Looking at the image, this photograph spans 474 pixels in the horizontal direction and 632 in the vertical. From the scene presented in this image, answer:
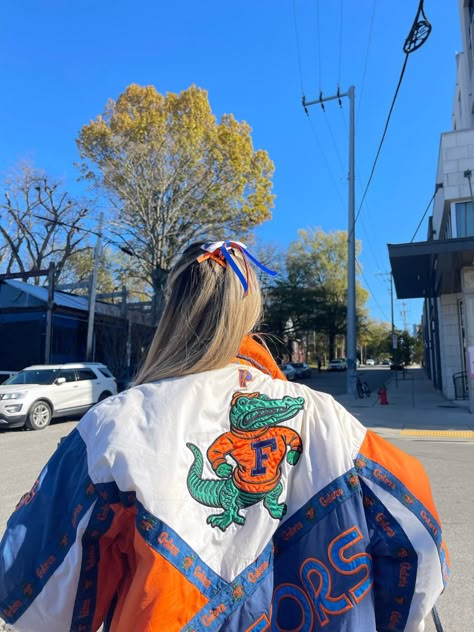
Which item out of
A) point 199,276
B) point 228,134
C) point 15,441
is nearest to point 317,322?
point 228,134

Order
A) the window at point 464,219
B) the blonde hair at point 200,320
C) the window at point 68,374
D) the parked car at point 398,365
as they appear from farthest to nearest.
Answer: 1. the parked car at point 398,365
2. the window at point 464,219
3. the window at point 68,374
4. the blonde hair at point 200,320

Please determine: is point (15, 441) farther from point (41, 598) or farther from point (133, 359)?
point (133, 359)

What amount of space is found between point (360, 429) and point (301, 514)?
0.27m

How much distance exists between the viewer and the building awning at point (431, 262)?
1277cm

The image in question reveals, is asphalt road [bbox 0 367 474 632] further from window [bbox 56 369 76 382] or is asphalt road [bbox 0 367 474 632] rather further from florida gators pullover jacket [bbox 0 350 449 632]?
florida gators pullover jacket [bbox 0 350 449 632]

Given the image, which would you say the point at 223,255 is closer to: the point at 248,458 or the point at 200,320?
the point at 200,320

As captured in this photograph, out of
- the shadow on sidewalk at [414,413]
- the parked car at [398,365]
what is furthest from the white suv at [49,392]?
the parked car at [398,365]

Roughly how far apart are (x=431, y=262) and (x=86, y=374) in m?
11.3

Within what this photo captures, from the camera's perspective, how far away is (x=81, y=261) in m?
39.4

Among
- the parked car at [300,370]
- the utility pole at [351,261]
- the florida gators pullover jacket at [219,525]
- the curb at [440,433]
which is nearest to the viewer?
the florida gators pullover jacket at [219,525]

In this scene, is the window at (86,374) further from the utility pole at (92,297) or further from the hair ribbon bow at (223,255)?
the hair ribbon bow at (223,255)

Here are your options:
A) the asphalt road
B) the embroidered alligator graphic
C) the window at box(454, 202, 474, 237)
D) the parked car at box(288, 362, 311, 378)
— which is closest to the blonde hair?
the embroidered alligator graphic

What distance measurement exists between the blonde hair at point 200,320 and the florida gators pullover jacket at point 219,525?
0.07 m

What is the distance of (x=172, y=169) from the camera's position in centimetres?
2311
